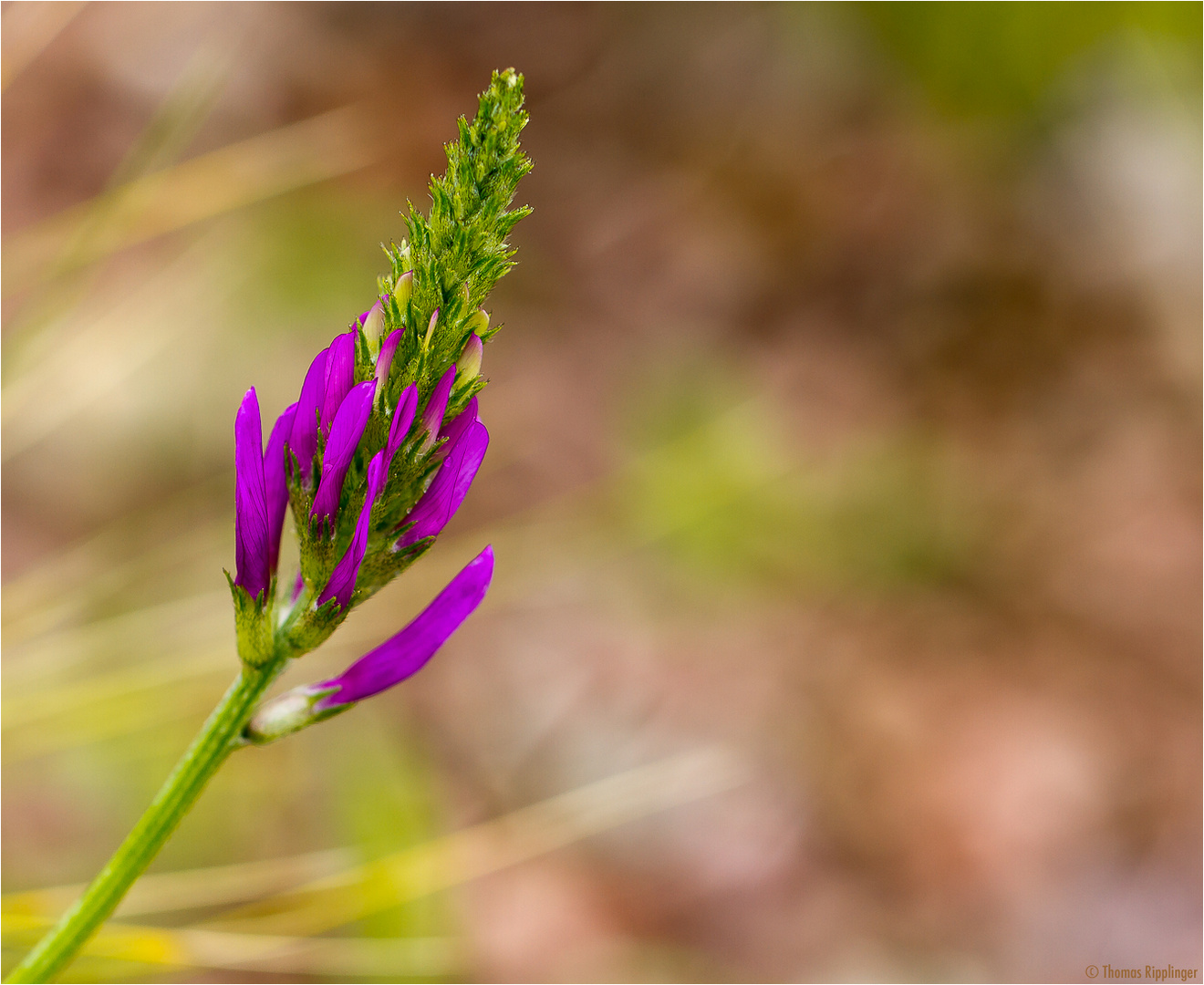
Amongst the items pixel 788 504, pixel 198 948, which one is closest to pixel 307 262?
pixel 788 504

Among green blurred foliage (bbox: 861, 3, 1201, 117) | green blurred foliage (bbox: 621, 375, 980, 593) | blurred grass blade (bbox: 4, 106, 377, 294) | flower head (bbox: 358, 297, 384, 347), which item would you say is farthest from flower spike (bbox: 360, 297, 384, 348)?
green blurred foliage (bbox: 861, 3, 1201, 117)

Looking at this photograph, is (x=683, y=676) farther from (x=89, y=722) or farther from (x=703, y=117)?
(x=703, y=117)

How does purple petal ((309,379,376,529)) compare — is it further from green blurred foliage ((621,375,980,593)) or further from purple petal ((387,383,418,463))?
green blurred foliage ((621,375,980,593))

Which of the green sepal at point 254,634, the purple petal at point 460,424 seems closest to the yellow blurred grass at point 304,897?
the green sepal at point 254,634

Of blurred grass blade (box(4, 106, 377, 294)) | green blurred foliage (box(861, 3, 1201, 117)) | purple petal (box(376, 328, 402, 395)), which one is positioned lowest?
purple petal (box(376, 328, 402, 395))

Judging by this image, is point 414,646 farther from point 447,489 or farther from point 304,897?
point 304,897

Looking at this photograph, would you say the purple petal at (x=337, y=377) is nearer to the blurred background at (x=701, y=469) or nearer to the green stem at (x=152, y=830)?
the green stem at (x=152, y=830)
